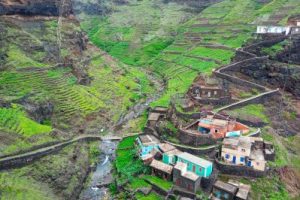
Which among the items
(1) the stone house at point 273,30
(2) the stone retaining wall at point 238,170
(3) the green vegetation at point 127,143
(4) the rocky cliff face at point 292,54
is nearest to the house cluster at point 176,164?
(2) the stone retaining wall at point 238,170

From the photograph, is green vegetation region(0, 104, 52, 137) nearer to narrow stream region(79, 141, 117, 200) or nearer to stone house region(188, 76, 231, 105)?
narrow stream region(79, 141, 117, 200)

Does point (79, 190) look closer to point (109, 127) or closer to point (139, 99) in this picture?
point (109, 127)

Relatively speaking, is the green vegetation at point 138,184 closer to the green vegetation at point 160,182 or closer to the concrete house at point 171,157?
the green vegetation at point 160,182

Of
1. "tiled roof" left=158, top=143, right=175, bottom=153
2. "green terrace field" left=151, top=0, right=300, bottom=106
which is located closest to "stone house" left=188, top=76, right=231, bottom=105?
"green terrace field" left=151, top=0, right=300, bottom=106

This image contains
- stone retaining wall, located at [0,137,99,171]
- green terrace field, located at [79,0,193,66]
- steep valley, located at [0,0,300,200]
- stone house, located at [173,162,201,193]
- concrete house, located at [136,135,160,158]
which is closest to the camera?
stone house, located at [173,162,201,193]

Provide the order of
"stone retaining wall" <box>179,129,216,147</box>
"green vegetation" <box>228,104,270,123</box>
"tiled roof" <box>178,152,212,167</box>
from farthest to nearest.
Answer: "green vegetation" <box>228,104,270,123</box> < "stone retaining wall" <box>179,129,216,147</box> < "tiled roof" <box>178,152,212,167</box>

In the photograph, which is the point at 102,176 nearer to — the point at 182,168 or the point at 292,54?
the point at 182,168

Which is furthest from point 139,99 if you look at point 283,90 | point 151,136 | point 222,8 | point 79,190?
point 222,8
